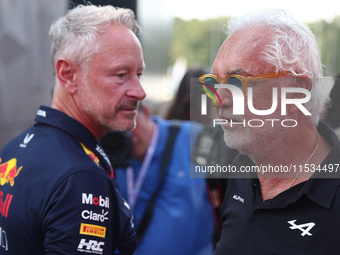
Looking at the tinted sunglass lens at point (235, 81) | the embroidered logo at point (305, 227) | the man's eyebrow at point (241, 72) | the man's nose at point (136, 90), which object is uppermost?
the man's eyebrow at point (241, 72)

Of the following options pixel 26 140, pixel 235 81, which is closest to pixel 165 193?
pixel 26 140

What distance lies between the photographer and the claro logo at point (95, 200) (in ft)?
4.89

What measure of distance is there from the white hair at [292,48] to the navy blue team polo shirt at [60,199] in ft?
3.05

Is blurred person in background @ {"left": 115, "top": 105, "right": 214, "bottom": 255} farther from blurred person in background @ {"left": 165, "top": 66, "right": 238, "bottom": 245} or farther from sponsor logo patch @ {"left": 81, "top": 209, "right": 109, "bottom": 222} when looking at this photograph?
sponsor logo patch @ {"left": 81, "top": 209, "right": 109, "bottom": 222}

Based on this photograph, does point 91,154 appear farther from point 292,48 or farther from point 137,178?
point 137,178

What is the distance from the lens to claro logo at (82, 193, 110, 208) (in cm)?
149

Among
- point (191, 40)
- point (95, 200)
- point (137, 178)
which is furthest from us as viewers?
point (191, 40)

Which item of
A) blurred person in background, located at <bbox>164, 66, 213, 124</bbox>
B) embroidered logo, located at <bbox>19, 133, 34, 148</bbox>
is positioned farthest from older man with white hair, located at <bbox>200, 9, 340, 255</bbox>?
blurred person in background, located at <bbox>164, 66, 213, 124</bbox>

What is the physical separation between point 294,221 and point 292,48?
70cm

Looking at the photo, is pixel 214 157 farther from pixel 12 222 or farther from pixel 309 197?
pixel 12 222

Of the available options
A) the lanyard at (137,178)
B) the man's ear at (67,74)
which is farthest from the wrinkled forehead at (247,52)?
the lanyard at (137,178)

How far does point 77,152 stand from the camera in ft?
5.46

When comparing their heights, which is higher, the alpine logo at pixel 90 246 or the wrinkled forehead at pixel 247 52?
the wrinkled forehead at pixel 247 52

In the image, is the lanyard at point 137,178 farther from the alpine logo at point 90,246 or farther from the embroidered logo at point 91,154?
the alpine logo at point 90,246
